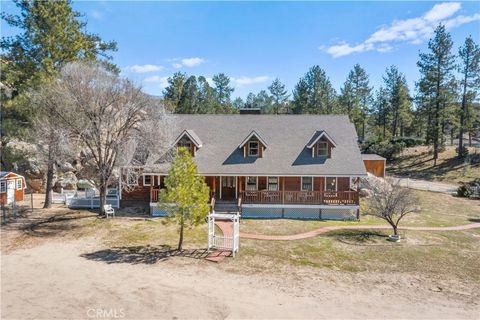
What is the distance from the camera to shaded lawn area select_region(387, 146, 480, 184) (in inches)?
1725

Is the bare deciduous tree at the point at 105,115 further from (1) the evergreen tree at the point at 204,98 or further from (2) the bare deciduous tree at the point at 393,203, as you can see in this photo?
(1) the evergreen tree at the point at 204,98

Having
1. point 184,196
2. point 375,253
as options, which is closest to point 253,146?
point 184,196

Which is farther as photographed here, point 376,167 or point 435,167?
point 435,167

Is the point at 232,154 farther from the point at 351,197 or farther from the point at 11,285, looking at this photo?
the point at 11,285

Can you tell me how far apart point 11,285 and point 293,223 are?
16523 millimetres

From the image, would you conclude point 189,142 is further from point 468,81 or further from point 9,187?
point 468,81

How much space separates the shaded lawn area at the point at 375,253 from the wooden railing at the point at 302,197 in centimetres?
442

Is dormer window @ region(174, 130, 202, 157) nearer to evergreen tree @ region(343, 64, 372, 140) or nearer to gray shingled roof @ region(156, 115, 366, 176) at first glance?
gray shingled roof @ region(156, 115, 366, 176)

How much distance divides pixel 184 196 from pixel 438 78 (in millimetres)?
49545

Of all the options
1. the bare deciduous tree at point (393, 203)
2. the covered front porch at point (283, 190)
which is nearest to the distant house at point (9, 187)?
the covered front porch at point (283, 190)

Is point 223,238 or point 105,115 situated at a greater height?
point 105,115

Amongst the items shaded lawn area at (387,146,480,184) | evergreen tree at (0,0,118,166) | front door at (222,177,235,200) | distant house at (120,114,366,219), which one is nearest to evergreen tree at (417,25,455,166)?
shaded lawn area at (387,146,480,184)

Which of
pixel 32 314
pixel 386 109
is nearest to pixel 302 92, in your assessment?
pixel 386 109

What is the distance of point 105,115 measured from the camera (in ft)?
73.2
